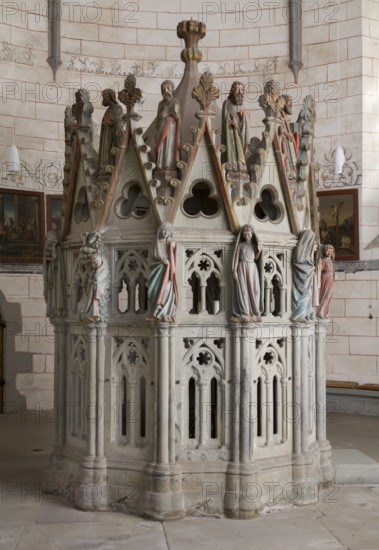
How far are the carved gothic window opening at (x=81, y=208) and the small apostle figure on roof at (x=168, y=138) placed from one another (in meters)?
1.06

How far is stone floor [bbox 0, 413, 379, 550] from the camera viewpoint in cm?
654

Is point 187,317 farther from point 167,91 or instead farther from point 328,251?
point 167,91

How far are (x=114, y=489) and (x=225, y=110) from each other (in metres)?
4.05

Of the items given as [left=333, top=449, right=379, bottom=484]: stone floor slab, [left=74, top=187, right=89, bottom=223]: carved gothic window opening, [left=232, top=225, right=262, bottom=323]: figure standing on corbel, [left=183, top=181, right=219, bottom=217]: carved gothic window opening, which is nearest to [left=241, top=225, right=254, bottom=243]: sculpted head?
[left=232, top=225, right=262, bottom=323]: figure standing on corbel

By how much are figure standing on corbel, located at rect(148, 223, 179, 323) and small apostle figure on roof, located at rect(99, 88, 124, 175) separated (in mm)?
1047

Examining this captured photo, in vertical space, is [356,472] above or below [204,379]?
below

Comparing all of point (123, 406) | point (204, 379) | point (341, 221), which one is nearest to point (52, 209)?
point (341, 221)

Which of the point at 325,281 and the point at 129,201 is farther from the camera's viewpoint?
the point at 325,281

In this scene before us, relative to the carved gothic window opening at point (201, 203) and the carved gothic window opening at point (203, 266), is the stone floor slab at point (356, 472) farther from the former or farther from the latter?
the carved gothic window opening at point (201, 203)

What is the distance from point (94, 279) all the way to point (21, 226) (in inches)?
268

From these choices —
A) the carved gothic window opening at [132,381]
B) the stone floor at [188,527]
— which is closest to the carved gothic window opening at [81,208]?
the carved gothic window opening at [132,381]

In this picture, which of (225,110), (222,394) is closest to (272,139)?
(225,110)

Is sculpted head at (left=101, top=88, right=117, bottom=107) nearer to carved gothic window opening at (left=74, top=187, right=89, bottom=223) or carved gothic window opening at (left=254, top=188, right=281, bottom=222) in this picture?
carved gothic window opening at (left=74, top=187, right=89, bottom=223)

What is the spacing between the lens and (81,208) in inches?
328
